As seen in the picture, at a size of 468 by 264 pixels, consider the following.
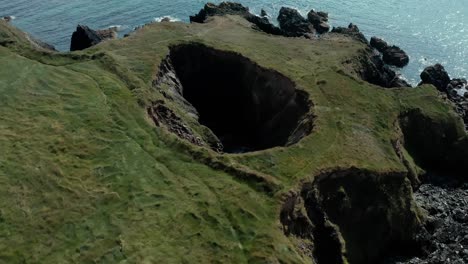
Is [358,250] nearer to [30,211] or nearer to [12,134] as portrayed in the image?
[30,211]

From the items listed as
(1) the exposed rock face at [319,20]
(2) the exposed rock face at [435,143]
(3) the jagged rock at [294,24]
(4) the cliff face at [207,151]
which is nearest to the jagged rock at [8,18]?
(4) the cliff face at [207,151]

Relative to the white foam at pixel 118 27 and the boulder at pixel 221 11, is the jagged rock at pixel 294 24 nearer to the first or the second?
the boulder at pixel 221 11

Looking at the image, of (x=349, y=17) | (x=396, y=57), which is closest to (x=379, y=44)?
(x=396, y=57)

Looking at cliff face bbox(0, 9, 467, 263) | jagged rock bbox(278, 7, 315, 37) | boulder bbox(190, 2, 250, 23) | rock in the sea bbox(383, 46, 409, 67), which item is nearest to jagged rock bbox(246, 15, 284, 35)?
jagged rock bbox(278, 7, 315, 37)

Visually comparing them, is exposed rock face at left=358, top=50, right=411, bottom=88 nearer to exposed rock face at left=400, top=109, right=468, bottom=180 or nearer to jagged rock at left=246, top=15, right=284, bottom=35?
exposed rock face at left=400, top=109, right=468, bottom=180

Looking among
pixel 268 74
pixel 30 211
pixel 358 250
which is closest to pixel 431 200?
pixel 358 250
